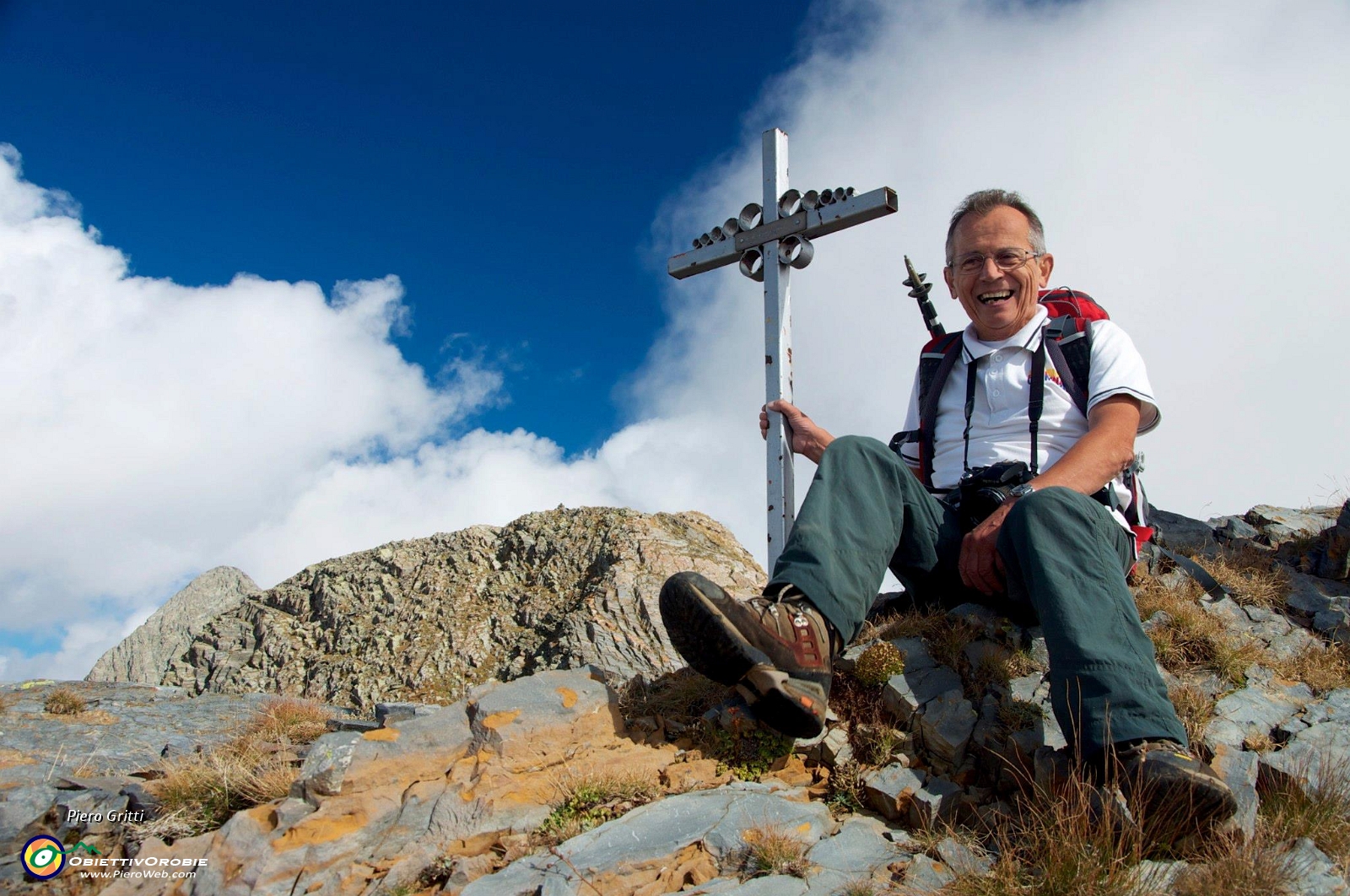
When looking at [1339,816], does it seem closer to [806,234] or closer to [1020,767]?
[1020,767]

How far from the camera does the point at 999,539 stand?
3717mm

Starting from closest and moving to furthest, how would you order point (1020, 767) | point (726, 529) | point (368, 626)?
point (1020, 767) → point (368, 626) → point (726, 529)

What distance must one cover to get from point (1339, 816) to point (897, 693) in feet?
5.57

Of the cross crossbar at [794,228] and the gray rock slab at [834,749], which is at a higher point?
the cross crossbar at [794,228]

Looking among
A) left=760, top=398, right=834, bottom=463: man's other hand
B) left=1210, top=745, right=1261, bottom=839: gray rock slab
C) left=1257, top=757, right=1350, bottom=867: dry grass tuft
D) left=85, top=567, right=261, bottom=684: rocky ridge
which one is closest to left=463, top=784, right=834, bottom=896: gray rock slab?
left=1210, top=745, right=1261, bottom=839: gray rock slab

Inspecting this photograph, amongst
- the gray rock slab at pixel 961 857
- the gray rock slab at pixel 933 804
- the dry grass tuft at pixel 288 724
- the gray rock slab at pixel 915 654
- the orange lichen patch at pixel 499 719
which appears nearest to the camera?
the gray rock slab at pixel 961 857

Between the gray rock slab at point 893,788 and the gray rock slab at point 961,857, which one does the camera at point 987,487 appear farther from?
the gray rock slab at point 961,857

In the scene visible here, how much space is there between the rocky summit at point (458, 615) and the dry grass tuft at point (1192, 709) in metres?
4.52

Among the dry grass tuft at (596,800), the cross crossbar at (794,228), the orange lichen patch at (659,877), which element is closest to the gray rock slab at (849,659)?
the dry grass tuft at (596,800)

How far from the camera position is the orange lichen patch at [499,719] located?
404 cm

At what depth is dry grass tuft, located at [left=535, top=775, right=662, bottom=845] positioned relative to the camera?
3424 mm

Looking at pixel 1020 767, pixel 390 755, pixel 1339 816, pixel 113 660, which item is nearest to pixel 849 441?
pixel 1020 767

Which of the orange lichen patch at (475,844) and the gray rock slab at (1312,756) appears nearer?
the gray rock slab at (1312,756)

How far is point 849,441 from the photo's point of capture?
4117 millimetres
